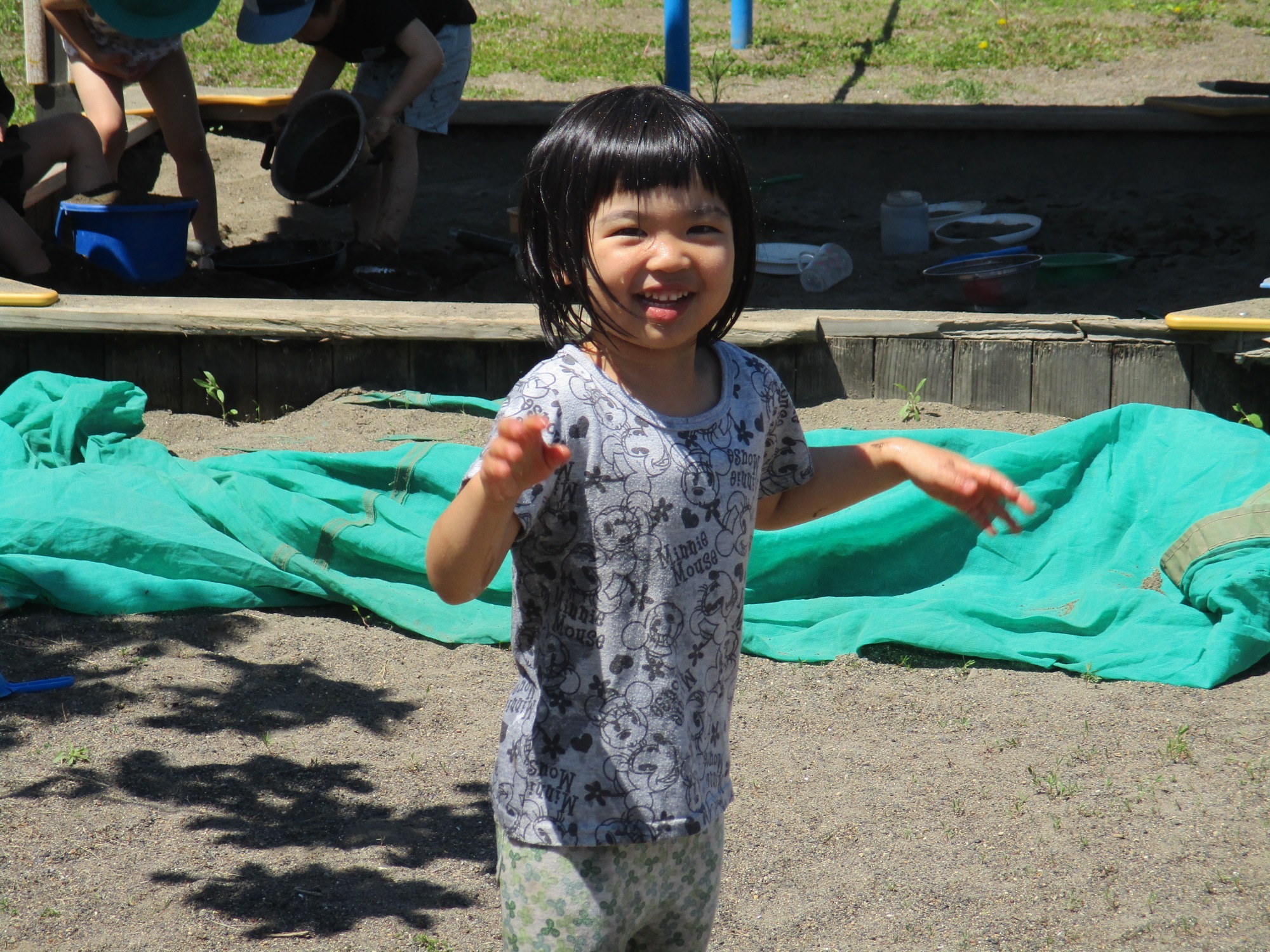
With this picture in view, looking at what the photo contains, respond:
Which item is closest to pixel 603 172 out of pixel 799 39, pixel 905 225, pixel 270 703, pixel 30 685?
pixel 270 703

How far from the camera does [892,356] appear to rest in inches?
172

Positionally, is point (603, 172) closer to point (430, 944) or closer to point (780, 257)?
point (430, 944)

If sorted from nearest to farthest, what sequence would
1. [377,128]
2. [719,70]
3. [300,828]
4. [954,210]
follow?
[300,828] < [377,128] < [954,210] < [719,70]

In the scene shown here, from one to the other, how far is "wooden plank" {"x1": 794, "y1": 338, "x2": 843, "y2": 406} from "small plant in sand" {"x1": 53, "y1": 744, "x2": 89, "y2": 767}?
2.50 metres

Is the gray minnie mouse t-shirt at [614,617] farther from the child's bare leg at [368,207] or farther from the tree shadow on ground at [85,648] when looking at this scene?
the child's bare leg at [368,207]

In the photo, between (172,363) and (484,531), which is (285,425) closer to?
(172,363)

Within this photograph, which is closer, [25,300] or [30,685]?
[30,685]

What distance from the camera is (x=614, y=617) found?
1.46 meters

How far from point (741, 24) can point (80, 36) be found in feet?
25.0

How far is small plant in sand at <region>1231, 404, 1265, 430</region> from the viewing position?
13.4 ft

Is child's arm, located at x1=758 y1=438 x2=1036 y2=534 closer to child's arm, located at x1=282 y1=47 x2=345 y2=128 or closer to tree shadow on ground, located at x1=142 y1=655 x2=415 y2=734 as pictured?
tree shadow on ground, located at x1=142 y1=655 x2=415 y2=734

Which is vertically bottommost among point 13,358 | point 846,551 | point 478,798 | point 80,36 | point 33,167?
point 478,798

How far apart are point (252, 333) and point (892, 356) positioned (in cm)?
220

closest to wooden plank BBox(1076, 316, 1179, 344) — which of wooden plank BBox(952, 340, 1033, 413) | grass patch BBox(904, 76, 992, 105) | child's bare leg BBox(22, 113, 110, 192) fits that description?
wooden plank BBox(952, 340, 1033, 413)
